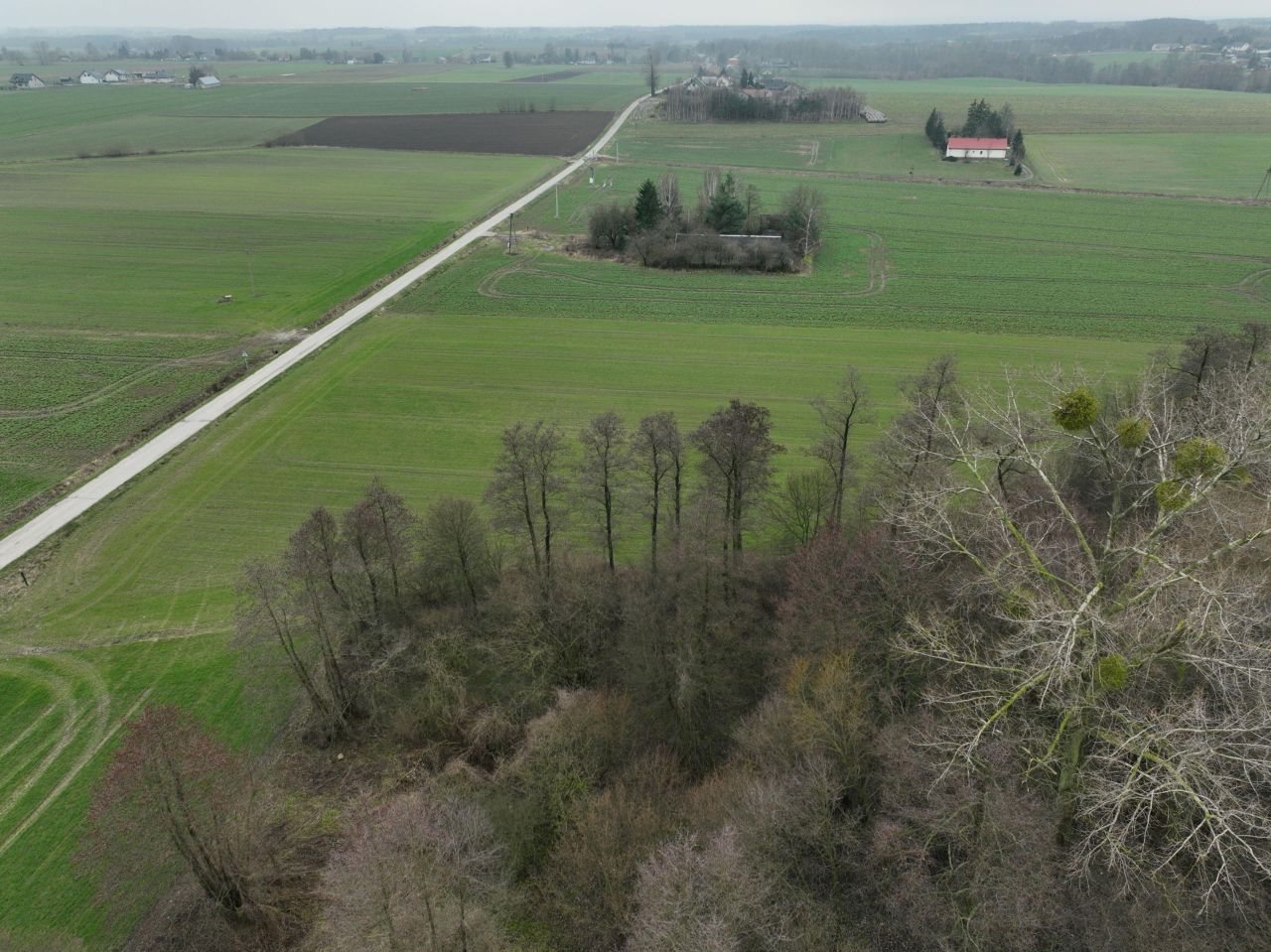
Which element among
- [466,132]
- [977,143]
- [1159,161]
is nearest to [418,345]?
[977,143]

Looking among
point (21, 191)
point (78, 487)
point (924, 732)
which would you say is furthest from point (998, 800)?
point (21, 191)

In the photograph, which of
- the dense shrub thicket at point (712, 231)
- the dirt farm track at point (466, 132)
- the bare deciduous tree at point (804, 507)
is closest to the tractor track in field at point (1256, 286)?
the dense shrub thicket at point (712, 231)

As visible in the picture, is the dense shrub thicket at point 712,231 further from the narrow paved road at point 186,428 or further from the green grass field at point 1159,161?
the green grass field at point 1159,161

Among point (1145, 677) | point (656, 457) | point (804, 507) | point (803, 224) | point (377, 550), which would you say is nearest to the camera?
point (1145, 677)

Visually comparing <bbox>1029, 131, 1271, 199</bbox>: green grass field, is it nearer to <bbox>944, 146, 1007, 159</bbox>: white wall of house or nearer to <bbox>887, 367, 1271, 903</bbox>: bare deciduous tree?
<bbox>944, 146, 1007, 159</bbox>: white wall of house

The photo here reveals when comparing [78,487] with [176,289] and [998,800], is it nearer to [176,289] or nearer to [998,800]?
[176,289]

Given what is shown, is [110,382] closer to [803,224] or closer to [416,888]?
[416,888]
